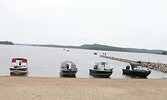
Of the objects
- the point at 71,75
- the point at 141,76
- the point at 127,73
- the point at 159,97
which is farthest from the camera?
the point at 127,73

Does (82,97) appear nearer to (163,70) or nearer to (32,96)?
(32,96)

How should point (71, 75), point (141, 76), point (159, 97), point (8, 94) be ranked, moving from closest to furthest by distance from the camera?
point (8, 94) → point (159, 97) → point (71, 75) → point (141, 76)

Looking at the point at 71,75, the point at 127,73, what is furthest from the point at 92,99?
the point at 127,73

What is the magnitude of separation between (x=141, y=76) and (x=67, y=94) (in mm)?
18425

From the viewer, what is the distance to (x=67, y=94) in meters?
10.8

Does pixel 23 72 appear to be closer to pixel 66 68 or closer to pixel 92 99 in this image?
pixel 66 68

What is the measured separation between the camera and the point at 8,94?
33.8 feet

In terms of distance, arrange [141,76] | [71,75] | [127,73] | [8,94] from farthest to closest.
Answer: [127,73] < [141,76] < [71,75] < [8,94]

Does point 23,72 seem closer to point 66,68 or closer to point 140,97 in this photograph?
point 66,68

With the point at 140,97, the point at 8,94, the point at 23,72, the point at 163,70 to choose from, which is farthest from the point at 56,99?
the point at 163,70

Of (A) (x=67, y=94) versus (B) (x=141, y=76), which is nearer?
(A) (x=67, y=94)

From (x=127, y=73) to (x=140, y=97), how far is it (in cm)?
1879

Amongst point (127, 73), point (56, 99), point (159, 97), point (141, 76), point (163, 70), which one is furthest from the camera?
point (163, 70)

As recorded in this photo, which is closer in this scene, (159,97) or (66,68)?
(159,97)
